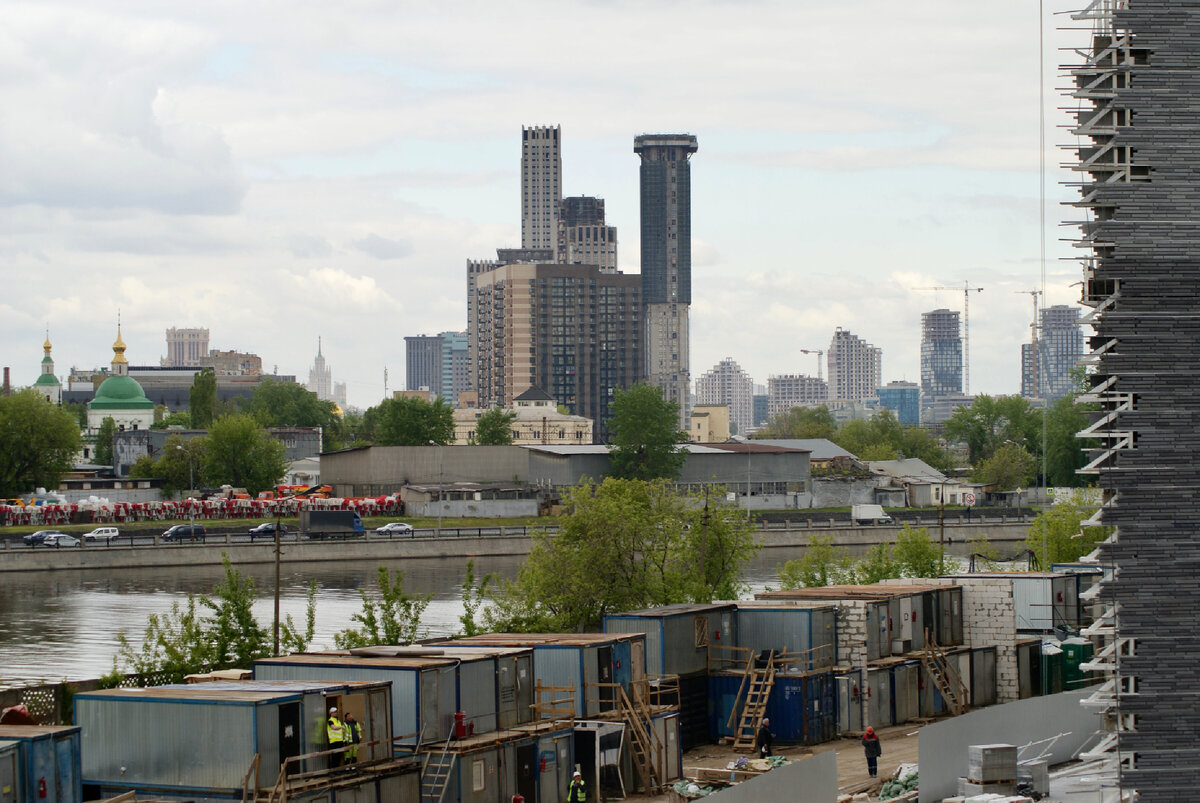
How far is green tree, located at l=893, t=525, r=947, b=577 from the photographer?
5044cm

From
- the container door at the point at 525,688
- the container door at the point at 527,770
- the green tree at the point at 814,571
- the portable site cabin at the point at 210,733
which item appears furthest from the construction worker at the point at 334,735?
the green tree at the point at 814,571

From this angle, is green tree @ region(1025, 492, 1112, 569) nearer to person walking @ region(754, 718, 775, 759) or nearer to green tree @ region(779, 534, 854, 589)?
green tree @ region(779, 534, 854, 589)

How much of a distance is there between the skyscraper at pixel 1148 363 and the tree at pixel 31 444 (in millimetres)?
96727

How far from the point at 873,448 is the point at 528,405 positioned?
206 ft

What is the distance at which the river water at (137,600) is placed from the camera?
138ft

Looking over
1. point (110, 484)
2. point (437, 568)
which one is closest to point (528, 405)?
point (110, 484)

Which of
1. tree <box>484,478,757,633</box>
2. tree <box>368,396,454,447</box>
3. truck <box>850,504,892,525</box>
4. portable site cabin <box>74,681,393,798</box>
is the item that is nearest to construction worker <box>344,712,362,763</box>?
portable site cabin <box>74,681,393,798</box>

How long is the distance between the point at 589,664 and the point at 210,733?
856cm

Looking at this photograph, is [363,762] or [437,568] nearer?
[363,762]

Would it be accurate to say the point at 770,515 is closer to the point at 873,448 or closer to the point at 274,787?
the point at 873,448

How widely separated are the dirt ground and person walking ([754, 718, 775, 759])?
416 mm

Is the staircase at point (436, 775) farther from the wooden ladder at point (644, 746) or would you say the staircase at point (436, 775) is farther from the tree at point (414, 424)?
the tree at point (414, 424)

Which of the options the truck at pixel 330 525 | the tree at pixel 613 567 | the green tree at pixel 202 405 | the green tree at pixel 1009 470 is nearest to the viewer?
the tree at pixel 613 567

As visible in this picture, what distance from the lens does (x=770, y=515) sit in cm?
9725
